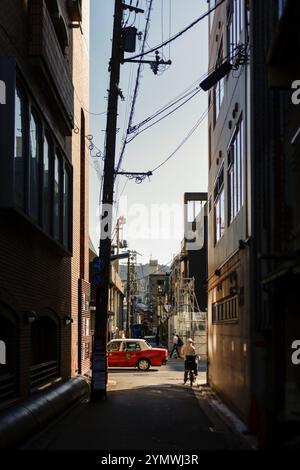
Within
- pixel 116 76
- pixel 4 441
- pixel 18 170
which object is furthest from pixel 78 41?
pixel 4 441

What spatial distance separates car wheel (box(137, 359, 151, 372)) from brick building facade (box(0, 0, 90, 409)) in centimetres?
1130

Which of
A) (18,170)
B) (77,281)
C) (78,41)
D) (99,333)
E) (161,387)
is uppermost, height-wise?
(78,41)

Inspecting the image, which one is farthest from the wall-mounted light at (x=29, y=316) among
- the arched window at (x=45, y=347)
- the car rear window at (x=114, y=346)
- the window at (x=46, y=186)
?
the car rear window at (x=114, y=346)

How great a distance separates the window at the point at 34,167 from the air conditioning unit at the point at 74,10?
7.93 m

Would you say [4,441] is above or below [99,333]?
below

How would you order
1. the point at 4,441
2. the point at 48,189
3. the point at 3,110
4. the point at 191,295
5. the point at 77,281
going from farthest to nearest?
the point at 191,295
the point at 77,281
the point at 48,189
the point at 3,110
the point at 4,441

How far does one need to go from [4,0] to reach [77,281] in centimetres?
1356

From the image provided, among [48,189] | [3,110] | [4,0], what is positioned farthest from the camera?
[48,189]

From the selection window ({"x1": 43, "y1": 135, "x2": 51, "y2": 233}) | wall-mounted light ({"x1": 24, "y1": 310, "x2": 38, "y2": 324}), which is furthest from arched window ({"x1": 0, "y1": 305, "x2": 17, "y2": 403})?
window ({"x1": 43, "y1": 135, "x2": 51, "y2": 233})

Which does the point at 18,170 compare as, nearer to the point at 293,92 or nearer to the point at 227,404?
the point at 293,92

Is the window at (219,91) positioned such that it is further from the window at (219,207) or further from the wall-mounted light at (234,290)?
the wall-mounted light at (234,290)

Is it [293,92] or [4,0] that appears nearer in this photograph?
[293,92]

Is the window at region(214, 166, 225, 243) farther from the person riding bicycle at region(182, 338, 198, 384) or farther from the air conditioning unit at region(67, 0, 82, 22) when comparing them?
the air conditioning unit at region(67, 0, 82, 22)

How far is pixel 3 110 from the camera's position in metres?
11.8
